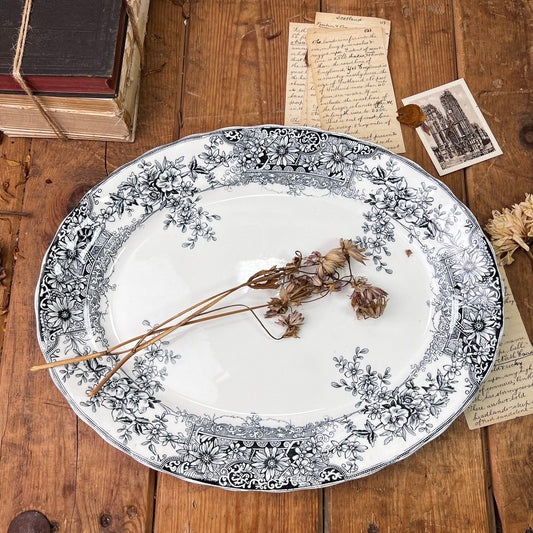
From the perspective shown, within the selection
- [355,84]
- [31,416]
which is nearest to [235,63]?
[355,84]

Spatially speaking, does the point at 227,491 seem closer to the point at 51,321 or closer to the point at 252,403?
the point at 252,403

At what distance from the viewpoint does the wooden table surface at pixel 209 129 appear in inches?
34.2

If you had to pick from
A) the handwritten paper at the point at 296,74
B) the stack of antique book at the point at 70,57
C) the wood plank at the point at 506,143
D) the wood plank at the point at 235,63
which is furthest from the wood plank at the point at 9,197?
the wood plank at the point at 506,143

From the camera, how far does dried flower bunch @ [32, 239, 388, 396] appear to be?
84cm

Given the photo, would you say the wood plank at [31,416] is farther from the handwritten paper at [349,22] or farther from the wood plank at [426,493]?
the handwritten paper at [349,22]

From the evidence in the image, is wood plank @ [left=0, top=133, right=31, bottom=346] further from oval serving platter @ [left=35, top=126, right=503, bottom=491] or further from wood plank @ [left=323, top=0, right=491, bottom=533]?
wood plank @ [left=323, top=0, right=491, bottom=533]

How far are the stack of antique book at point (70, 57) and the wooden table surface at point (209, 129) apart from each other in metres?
0.11

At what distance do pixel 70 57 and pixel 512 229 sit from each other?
70 centimetres

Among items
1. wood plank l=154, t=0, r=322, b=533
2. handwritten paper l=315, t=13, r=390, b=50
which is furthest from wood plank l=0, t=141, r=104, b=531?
handwritten paper l=315, t=13, r=390, b=50

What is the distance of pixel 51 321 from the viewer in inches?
33.4

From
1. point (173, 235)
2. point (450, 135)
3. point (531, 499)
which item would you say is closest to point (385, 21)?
point (450, 135)

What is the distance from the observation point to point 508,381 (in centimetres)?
90

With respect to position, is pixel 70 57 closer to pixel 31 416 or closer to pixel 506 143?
pixel 31 416

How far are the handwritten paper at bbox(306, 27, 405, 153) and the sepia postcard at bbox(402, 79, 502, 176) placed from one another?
5 centimetres
